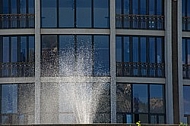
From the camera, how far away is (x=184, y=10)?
38.0m

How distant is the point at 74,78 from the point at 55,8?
164 inches

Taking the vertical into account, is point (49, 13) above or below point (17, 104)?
above

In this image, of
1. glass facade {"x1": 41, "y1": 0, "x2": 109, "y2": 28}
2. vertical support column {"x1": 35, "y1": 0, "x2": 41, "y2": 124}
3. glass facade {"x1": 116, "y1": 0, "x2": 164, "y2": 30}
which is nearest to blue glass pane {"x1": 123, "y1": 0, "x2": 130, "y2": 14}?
glass facade {"x1": 116, "y1": 0, "x2": 164, "y2": 30}

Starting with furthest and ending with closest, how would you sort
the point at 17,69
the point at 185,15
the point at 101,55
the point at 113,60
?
the point at 185,15 → the point at 17,69 → the point at 101,55 → the point at 113,60

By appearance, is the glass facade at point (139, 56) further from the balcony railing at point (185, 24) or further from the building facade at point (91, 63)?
the balcony railing at point (185, 24)

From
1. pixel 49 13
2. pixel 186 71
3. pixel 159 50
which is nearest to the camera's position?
pixel 49 13

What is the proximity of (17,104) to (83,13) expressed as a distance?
6.39m

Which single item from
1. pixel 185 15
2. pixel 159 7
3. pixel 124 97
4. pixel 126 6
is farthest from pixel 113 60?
pixel 185 15

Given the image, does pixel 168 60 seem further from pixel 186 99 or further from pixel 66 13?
pixel 66 13

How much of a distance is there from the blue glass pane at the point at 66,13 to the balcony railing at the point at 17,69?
2.98m

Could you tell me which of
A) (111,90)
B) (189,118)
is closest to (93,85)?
(111,90)

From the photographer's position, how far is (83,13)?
36.4 metres

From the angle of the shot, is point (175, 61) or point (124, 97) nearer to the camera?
point (124, 97)

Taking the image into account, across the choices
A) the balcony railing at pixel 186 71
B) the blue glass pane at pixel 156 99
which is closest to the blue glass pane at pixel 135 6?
the balcony railing at pixel 186 71
